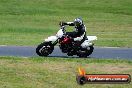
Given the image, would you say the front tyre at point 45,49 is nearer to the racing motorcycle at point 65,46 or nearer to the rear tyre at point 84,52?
the racing motorcycle at point 65,46

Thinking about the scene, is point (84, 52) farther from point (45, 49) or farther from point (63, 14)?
point (63, 14)

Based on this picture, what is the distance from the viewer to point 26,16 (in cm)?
5122

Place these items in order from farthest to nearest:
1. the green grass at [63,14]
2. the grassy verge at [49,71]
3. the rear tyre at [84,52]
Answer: the green grass at [63,14], the rear tyre at [84,52], the grassy verge at [49,71]

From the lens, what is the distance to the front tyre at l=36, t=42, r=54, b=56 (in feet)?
63.6

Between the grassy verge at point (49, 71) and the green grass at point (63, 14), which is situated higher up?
the grassy verge at point (49, 71)

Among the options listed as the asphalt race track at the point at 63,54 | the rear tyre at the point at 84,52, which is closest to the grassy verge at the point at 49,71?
the rear tyre at the point at 84,52

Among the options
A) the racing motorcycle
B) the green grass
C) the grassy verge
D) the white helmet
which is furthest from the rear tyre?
the green grass

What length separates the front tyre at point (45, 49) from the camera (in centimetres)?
1938

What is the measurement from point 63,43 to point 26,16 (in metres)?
32.0

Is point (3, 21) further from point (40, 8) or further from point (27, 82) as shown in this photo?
point (27, 82)

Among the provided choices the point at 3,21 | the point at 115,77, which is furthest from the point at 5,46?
the point at 3,21

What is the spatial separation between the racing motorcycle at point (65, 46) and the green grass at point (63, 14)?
18354 mm

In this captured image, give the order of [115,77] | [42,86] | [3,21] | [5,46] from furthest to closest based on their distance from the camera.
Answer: [3,21], [5,46], [42,86], [115,77]

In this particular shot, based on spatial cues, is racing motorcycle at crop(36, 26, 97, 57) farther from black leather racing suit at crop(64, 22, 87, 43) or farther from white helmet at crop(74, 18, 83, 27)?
white helmet at crop(74, 18, 83, 27)
